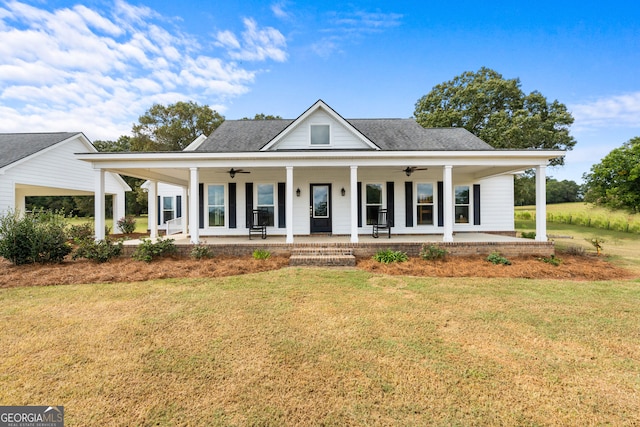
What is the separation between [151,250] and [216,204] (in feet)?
11.6

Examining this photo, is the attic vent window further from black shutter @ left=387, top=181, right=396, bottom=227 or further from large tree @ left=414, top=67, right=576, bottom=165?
large tree @ left=414, top=67, right=576, bottom=165

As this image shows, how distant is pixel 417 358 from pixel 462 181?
10438 mm

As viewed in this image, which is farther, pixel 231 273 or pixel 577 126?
pixel 577 126

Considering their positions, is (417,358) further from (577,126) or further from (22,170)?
(577,126)

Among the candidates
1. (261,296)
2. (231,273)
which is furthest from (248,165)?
(261,296)

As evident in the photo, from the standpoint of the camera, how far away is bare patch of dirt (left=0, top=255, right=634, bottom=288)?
251 inches

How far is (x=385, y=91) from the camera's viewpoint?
1820 cm

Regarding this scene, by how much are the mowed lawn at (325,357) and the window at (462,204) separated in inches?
258

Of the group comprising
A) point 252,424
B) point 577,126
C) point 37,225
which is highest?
point 577,126

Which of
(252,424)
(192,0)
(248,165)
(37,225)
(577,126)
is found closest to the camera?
(252,424)

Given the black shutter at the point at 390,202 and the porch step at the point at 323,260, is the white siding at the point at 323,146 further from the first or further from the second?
the porch step at the point at 323,260

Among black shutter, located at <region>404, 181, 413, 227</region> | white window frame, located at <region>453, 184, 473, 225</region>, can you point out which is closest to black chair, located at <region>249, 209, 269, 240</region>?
black shutter, located at <region>404, 181, 413, 227</region>

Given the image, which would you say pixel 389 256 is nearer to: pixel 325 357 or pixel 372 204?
pixel 372 204

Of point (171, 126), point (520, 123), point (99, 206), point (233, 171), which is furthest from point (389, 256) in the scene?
point (171, 126)
